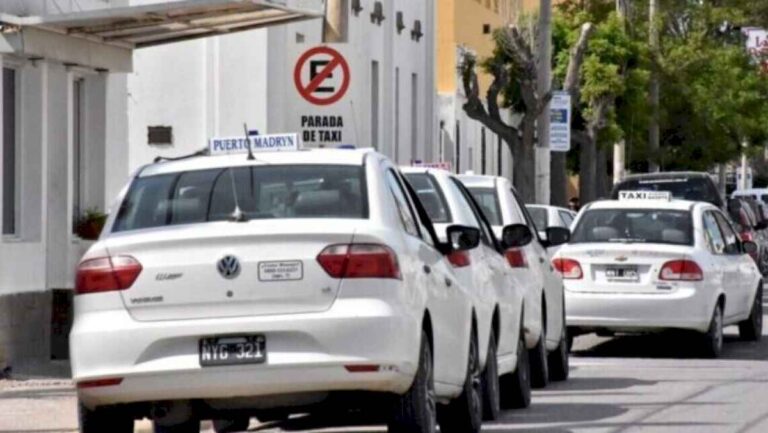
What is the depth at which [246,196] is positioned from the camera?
37.6ft

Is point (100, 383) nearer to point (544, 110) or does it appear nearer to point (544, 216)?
point (544, 216)

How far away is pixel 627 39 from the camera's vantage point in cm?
4869

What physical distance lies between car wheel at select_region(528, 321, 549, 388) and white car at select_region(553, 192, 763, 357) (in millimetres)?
3348

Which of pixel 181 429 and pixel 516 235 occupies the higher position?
pixel 516 235

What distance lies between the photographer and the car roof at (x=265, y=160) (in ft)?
38.6

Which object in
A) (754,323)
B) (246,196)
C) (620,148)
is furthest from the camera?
(620,148)

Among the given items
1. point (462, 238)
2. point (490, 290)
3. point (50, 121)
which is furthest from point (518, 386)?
point (50, 121)

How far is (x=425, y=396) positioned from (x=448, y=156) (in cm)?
3440

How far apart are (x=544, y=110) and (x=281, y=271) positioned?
23.7m

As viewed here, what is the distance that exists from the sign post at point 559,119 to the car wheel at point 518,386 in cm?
1924

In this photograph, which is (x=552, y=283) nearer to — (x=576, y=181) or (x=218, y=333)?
(x=218, y=333)

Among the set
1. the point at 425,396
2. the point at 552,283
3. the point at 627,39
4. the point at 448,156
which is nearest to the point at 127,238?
the point at 425,396

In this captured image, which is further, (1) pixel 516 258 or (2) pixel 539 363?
(2) pixel 539 363

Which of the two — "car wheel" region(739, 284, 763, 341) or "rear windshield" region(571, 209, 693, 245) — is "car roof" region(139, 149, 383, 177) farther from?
"car wheel" region(739, 284, 763, 341)
